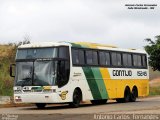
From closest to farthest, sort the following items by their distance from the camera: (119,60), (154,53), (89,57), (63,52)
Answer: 1. (63,52)
2. (89,57)
3. (119,60)
4. (154,53)

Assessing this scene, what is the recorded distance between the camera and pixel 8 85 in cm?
4056

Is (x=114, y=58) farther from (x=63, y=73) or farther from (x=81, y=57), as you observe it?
(x=63, y=73)

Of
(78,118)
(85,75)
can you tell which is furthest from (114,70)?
(78,118)

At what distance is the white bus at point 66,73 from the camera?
2738 centimetres

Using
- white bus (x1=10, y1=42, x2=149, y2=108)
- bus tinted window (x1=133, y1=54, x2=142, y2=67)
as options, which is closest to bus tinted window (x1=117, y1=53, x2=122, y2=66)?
white bus (x1=10, y1=42, x2=149, y2=108)

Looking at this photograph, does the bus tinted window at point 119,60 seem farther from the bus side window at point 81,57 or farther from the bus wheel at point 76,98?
the bus wheel at point 76,98

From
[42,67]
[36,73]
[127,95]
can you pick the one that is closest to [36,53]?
[42,67]

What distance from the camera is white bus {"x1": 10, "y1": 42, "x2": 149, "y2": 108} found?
2738cm

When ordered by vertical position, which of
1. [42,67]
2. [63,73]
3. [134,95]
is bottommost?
[134,95]

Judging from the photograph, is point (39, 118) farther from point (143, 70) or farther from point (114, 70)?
point (143, 70)

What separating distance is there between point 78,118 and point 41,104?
30.9 ft

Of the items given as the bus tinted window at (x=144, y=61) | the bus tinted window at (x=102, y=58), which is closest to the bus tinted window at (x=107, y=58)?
the bus tinted window at (x=102, y=58)

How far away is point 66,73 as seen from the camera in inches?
1097

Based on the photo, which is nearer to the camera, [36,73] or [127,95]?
[36,73]
